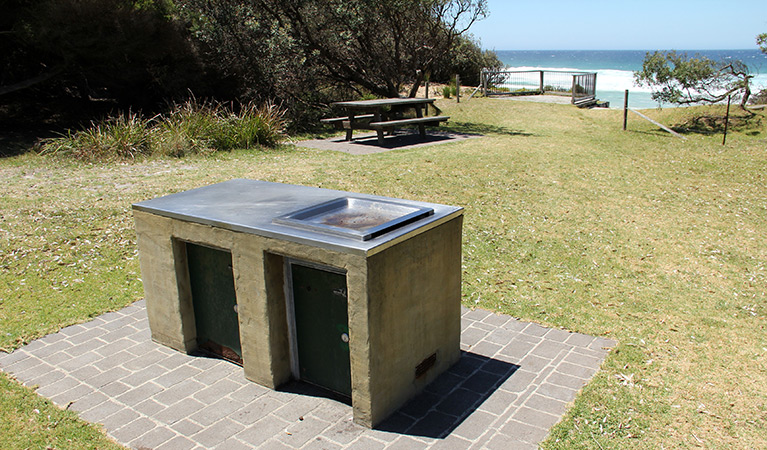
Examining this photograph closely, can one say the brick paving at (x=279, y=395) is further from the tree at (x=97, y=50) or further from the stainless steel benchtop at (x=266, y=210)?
the tree at (x=97, y=50)

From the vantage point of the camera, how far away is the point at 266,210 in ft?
15.7

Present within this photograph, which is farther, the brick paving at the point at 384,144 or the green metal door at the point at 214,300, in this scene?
the brick paving at the point at 384,144

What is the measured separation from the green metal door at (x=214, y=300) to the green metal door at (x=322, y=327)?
667 millimetres

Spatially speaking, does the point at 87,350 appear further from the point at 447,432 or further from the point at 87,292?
the point at 447,432

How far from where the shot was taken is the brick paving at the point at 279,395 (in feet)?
13.2

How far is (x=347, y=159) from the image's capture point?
1311cm

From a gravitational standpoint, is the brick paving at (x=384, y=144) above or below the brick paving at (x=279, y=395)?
above

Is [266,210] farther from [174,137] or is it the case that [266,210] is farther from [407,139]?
[407,139]

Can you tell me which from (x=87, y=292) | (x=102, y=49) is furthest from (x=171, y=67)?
(x=87, y=292)

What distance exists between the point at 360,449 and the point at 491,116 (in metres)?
18.2

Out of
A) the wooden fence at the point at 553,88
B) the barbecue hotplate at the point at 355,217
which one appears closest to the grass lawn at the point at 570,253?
the barbecue hotplate at the point at 355,217

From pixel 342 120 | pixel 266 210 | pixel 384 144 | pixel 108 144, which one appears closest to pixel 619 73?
pixel 342 120

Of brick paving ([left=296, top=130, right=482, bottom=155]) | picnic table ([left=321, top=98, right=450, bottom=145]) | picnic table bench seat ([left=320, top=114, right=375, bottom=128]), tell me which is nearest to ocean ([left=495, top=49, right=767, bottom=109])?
brick paving ([left=296, top=130, right=482, bottom=155])

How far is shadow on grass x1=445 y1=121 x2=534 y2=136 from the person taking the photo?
17.5m
